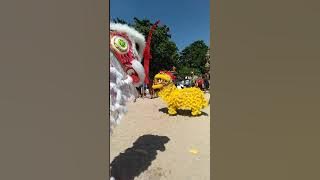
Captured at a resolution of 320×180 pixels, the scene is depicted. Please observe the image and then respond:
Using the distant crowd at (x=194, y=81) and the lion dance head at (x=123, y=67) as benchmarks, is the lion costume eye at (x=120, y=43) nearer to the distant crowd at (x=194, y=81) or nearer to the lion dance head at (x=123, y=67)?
the lion dance head at (x=123, y=67)

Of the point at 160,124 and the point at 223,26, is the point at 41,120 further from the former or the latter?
the point at 160,124

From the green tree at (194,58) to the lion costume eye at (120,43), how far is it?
373 millimetres

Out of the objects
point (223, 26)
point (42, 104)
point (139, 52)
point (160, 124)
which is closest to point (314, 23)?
point (223, 26)

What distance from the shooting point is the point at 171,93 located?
4.36 m

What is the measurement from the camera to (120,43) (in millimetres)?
1612

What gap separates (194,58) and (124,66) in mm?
502

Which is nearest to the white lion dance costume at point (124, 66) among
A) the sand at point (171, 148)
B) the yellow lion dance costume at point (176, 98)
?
the sand at point (171, 148)

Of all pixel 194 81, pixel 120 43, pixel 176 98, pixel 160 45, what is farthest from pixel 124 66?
pixel 176 98

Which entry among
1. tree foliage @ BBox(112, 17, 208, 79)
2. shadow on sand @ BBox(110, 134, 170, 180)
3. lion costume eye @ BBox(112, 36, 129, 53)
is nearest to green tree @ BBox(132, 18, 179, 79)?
tree foliage @ BBox(112, 17, 208, 79)

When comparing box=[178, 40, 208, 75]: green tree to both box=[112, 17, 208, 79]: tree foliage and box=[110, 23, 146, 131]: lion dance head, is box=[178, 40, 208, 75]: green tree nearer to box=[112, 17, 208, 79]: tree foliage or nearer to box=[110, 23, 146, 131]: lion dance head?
box=[112, 17, 208, 79]: tree foliage

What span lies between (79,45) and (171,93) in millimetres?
3324

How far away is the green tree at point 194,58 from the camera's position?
1082mm

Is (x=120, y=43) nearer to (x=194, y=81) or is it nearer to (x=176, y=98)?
(x=194, y=81)

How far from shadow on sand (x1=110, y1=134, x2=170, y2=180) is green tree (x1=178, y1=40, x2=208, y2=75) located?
25.4 inches
